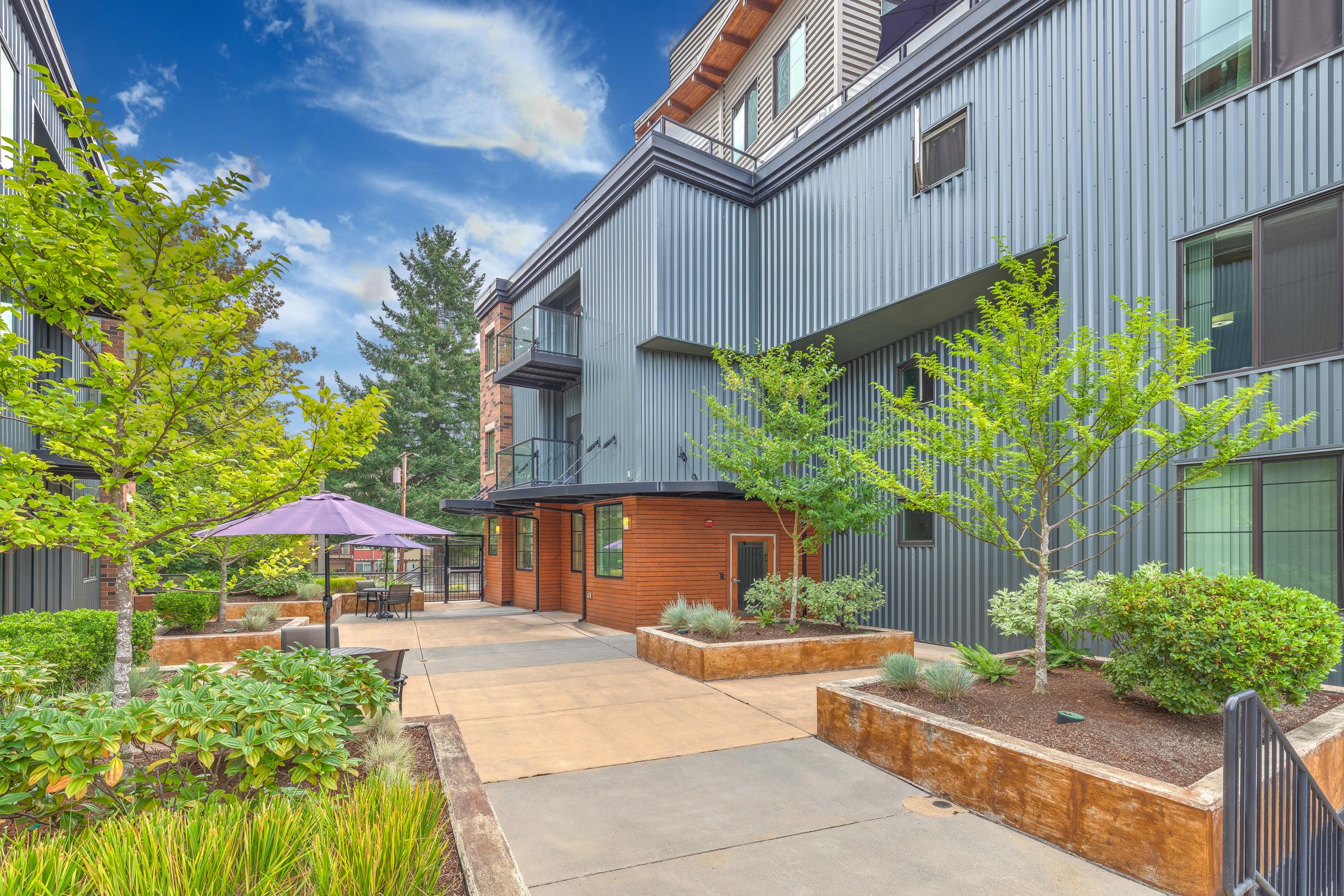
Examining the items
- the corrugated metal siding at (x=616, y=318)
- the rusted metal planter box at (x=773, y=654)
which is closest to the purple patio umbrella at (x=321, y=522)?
the rusted metal planter box at (x=773, y=654)

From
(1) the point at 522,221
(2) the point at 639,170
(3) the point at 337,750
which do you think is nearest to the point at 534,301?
(2) the point at 639,170

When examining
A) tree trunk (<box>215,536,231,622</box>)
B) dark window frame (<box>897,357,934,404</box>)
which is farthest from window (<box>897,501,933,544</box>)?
tree trunk (<box>215,536,231,622</box>)

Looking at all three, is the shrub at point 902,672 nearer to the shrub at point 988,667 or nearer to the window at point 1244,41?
the shrub at point 988,667

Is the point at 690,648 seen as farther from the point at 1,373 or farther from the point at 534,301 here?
the point at 534,301

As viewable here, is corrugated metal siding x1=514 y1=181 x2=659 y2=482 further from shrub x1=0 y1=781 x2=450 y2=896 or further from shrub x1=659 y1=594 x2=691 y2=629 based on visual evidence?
shrub x1=0 y1=781 x2=450 y2=896

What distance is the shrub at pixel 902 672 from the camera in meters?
6.52

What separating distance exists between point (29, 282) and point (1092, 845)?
760 cm

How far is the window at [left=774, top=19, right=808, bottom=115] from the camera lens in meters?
17.1

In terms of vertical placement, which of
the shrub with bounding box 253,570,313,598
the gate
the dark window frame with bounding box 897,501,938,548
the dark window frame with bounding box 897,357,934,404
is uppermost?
the dark window frame with bounding box 897,357,934,404

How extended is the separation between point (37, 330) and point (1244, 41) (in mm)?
17558

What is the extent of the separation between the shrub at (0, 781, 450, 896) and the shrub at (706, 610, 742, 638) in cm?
701

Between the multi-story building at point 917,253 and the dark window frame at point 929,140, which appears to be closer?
the multi-story building at point 917,253

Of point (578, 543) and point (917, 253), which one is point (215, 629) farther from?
point (917, 253)

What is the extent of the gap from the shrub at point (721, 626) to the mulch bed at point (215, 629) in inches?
294
